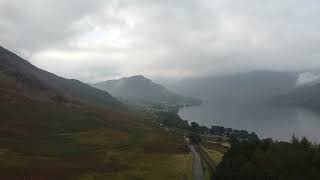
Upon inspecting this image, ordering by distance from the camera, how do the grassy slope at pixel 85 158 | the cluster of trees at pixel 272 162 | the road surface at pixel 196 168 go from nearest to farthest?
the cluster of trees at pixel 272 162
the grassy slope at pixel 85 158
the road surface at pixel 196 168

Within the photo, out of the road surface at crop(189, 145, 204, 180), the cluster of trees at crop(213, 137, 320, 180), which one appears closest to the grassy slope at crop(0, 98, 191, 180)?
the road surface at crop(189, 145, 204, 180)

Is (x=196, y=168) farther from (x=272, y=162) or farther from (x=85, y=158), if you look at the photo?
(x=272, y=162)

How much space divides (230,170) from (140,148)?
271ft

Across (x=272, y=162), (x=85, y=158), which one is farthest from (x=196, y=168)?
(x=272, y=162)

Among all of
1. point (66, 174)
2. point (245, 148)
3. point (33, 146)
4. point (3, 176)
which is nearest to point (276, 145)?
point (245, 148)

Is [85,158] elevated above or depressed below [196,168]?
above

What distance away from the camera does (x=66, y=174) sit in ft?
380

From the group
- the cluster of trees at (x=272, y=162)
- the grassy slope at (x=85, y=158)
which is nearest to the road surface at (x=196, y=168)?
the grassy slope at (x=85, y=158)

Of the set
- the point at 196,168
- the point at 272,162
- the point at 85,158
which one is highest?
the point at 272,162

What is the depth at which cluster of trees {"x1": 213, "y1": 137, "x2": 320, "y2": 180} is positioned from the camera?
8356cm

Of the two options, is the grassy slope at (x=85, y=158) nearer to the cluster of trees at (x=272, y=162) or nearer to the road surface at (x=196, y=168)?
the road surface at (x=196, y=168)

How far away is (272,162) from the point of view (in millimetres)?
91438

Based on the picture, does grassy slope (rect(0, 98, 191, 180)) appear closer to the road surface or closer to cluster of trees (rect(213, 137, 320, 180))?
the road surface

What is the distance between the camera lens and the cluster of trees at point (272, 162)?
3290 inches
